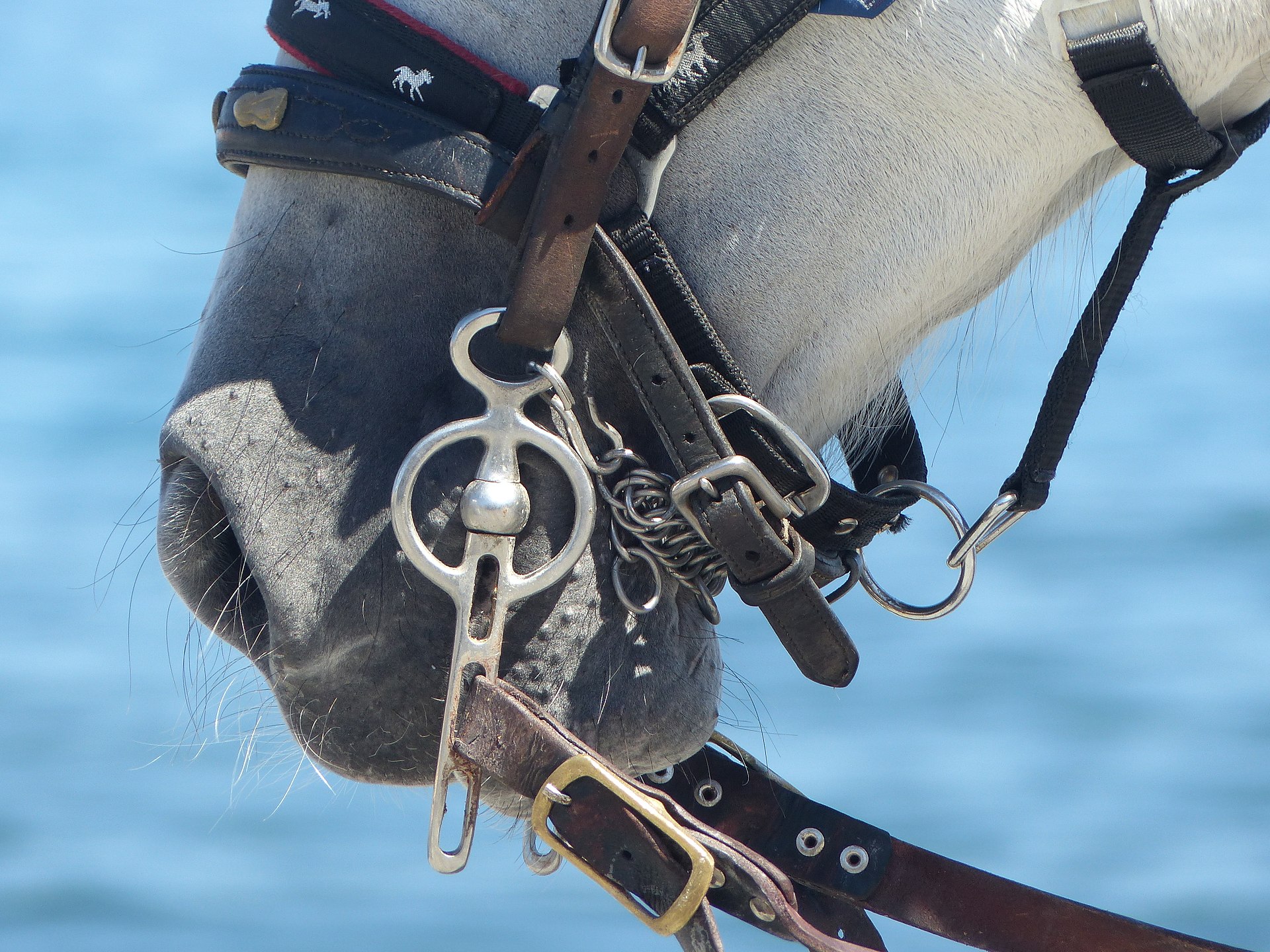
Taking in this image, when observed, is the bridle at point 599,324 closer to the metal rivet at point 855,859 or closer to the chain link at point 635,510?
the chain link at point 635,510

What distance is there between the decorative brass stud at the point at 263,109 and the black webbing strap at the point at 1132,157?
55 cm

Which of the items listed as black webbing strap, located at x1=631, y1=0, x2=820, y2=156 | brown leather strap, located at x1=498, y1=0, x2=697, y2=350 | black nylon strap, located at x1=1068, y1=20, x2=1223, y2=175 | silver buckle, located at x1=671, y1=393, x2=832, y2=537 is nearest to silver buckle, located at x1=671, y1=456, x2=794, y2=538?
silver buckle, located at x1=671, y1=393, x2=832, y2=537

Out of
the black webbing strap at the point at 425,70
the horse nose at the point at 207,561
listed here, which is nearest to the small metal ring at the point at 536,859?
the horse nose at the point at 207,561

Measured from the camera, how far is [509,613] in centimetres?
100

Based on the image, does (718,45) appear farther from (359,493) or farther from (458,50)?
(359,493)

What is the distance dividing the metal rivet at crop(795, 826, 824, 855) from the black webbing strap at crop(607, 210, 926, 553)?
0.94 feet

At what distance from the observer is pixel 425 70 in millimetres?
979

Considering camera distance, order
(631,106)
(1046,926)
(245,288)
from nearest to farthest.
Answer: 1. (631,106)
2. (245,288)
3. (1046,926)

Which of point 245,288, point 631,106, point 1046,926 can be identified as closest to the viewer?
point 631,106

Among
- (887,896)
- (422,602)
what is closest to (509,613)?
(422,602)

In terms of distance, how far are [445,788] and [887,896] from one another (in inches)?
19.1

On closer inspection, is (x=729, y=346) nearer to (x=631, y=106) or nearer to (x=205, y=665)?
(x=631, y=106)

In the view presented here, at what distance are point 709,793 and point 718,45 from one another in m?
0.70

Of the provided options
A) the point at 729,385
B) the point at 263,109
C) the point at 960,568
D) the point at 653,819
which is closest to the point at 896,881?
the point at 960,568
